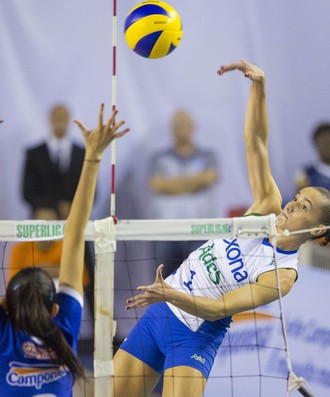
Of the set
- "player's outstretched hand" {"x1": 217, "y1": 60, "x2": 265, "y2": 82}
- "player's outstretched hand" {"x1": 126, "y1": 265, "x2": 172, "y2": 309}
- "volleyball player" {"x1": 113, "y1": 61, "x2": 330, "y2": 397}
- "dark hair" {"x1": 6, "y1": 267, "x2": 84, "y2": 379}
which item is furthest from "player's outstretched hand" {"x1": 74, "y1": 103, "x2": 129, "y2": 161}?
"player's outstretched hand" {"x1": 217, "y1": 60, "x2": 265, "y2": 82}

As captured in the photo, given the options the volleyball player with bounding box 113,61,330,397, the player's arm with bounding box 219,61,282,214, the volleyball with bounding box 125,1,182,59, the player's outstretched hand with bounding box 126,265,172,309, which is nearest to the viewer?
the player's outstretched hand with bounding box 126,265,172,309

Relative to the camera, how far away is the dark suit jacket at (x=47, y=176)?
7.68 meters

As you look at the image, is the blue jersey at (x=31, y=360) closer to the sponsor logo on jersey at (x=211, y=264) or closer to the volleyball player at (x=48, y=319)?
the volleyball player at (x=48, y=319)

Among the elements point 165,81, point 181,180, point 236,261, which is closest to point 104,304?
point 236,261

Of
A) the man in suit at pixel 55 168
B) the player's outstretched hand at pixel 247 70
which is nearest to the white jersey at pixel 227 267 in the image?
the player's outstretched hand at pixel 247 70

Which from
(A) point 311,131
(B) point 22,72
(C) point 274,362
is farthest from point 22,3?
(C) point 274,362

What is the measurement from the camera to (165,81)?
306 inches

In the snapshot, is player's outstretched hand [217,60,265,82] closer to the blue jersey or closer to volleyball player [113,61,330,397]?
volleyball player [113,61,330,397]

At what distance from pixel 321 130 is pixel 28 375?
4.53 meters

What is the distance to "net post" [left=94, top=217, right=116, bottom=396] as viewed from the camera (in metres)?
4.91

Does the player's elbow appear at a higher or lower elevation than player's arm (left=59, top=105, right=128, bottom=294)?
lower

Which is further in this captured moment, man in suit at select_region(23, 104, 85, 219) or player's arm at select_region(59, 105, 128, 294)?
man in suit at select_region(23, 104, 85, 219)

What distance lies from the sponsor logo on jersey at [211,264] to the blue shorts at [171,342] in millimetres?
227

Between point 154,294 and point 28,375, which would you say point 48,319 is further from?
point 154,294
